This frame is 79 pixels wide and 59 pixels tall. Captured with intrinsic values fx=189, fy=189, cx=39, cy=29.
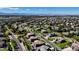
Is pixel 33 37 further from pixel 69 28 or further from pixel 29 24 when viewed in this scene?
pixel 69 28

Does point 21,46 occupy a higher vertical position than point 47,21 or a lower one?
lower
